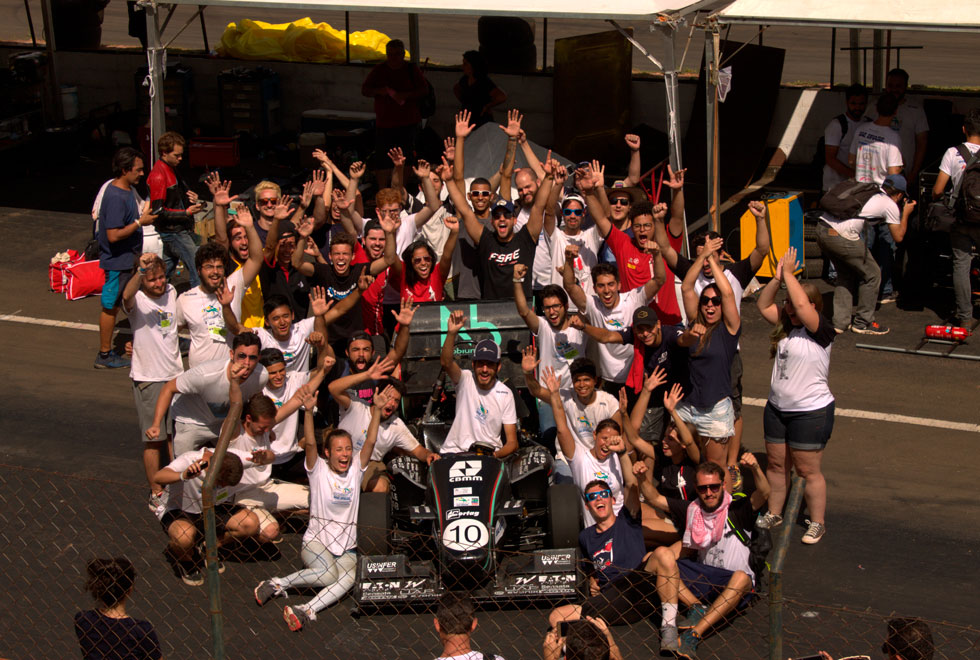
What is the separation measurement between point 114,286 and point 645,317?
5.40 metres

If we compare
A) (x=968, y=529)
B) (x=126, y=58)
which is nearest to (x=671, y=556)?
(x=968, y=529)

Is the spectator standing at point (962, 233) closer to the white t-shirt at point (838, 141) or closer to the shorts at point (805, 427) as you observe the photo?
the white t-shirt at point (838, 141)

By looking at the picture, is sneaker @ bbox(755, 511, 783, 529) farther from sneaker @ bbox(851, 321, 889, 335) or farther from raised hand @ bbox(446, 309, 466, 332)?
sneaker @ bbox(851, 321, 889, 335)

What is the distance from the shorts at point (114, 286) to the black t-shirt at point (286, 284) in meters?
2.13

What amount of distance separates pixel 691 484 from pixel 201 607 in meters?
3.45

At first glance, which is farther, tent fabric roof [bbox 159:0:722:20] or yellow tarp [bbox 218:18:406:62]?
yellow tarp [bbox 218:18:406:62]

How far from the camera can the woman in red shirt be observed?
33.3 feet

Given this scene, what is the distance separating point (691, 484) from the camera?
28.3ft

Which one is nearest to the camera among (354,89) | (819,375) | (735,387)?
(819,375)

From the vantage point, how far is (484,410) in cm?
883

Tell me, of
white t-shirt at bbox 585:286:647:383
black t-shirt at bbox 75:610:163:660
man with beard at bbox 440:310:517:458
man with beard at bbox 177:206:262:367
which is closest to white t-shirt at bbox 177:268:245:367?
man with beard at bbox 177:206:262:367

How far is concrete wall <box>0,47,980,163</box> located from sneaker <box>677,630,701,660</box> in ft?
36.7

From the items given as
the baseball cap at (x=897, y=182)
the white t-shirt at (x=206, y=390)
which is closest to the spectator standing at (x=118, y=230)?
the white t-shirt at (x=206, y=390)

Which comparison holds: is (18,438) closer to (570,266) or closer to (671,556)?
(570,266)
